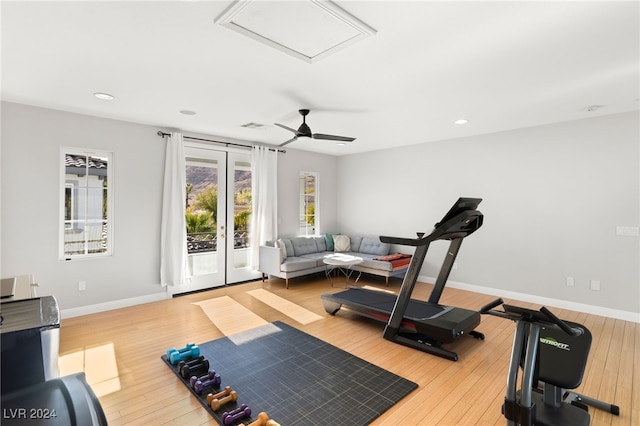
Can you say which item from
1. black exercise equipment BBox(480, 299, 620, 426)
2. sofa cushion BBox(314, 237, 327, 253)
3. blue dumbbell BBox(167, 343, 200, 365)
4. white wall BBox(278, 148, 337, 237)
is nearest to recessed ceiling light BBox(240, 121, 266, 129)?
white wall BBox(278, 148, 337, 237)

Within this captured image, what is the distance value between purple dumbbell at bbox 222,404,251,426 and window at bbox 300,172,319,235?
4.90 metres

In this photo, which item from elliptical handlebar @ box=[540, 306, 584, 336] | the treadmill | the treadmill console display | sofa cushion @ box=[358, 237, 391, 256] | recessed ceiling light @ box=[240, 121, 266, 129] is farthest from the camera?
sofa cushion @ box=[358, 237, 391, 256]

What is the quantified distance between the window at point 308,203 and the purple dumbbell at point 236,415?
4.90m

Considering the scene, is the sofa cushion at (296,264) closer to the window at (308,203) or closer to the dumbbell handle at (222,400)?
the window at (308,203)

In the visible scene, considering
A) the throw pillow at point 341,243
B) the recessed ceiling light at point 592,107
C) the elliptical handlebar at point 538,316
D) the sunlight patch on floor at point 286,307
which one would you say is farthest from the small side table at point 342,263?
the recessed ceiling light at point 592,107

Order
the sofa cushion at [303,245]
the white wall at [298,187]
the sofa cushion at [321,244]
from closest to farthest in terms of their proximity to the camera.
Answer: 1. the sofa cushion at [303,245]
2. the white wall at [298,187]
3. the sofa cushion at [321,244]

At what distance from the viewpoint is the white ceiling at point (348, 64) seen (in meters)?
2.02

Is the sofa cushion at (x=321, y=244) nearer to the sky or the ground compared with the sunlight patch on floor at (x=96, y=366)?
nearer to the sky

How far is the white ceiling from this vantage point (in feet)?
6.62

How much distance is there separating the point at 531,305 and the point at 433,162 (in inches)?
111

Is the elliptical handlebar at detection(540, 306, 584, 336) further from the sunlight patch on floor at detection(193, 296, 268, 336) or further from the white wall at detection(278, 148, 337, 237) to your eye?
the white wall at detection(278, 148, 337, 237)

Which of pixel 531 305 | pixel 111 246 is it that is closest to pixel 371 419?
pixel 531 305

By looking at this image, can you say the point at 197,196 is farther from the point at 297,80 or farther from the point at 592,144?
the point at 592,144

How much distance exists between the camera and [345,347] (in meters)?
3.31
